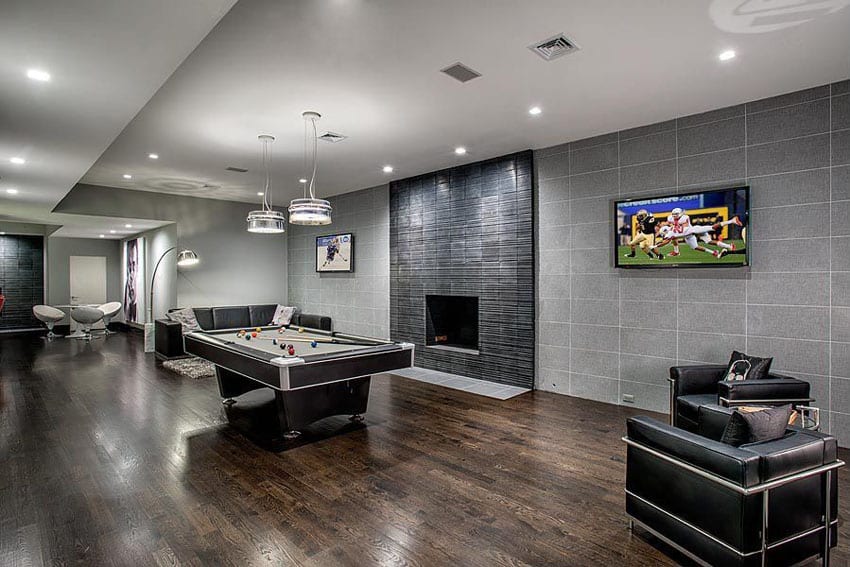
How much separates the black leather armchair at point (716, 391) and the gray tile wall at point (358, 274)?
196 inches

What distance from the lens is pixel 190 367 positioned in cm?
725

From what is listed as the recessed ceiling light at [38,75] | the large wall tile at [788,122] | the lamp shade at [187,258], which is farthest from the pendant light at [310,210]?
the lamp shade at [187,258]

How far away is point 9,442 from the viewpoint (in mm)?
3998

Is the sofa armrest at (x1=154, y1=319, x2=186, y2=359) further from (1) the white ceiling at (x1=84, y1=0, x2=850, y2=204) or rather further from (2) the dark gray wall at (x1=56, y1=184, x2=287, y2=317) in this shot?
(1) the white ceiling at (x1=84, y1=0, x2=850, y2=204)

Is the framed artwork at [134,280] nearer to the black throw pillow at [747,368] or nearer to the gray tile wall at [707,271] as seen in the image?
the gray tile wall at [707,271]

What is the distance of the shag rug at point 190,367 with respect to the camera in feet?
22.3

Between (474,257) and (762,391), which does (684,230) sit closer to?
(762,391)

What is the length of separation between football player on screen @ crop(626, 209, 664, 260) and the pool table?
270cm

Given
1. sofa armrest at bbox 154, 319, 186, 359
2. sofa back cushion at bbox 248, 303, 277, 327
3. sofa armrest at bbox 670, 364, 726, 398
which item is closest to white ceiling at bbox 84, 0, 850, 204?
sofa armrest at bbox 670, 364, 726, 398

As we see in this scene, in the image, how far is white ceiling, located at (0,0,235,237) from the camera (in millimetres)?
2197

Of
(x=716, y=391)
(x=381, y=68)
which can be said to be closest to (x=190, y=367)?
(x=381, y=68)

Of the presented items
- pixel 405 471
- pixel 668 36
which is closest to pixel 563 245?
pixel 668 36

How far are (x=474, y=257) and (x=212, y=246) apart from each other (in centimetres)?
583

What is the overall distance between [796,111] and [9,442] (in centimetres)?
747
